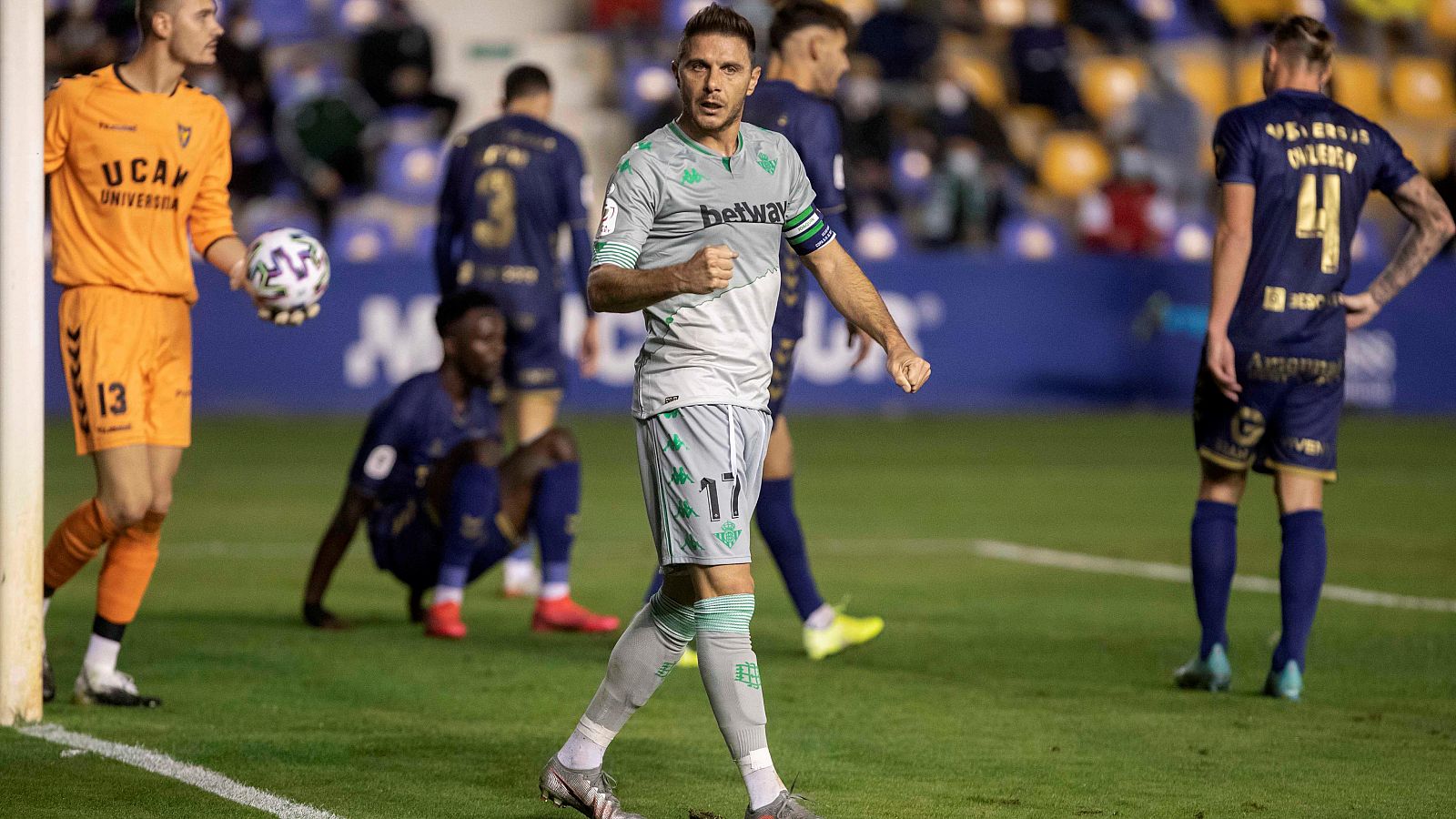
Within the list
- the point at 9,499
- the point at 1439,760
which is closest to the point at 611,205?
the point at 9,499

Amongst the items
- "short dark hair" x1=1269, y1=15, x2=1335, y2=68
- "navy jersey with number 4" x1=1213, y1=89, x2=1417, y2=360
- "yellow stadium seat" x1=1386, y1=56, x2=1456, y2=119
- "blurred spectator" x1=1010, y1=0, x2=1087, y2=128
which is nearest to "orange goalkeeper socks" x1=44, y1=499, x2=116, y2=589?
"navy jersey with number 4" x1=1213, y1=89, x2=1417, y2=360

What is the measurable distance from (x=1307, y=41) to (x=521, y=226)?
372 centimetres

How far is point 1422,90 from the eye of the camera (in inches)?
890

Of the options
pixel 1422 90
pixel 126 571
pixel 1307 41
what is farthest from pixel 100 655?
pixel 1422 90

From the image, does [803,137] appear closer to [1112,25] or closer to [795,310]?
[795,310]

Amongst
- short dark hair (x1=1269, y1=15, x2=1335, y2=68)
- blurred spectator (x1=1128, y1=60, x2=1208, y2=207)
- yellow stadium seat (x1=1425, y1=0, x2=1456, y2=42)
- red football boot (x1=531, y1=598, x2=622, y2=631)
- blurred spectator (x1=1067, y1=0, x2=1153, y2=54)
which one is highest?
yellow stadium seat (x1=1425, y1=0, x2=1456, y2=42)

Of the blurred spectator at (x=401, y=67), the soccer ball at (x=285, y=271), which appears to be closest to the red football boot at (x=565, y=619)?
the soccer ball at (x=285, y=271)

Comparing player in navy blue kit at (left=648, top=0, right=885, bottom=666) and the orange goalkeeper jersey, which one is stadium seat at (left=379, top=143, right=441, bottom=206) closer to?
player in navy blue kit at (left=648, top=0, right=885, bottom=666)

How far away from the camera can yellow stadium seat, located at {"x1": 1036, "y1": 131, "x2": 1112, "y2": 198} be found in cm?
2123

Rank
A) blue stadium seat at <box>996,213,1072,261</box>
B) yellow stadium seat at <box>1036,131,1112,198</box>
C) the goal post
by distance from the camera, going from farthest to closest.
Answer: yellow stadium seat at <box>1036,131,1112,198</box>
blue stadium seat at <box>996,213,1072,261</box>
the goal post

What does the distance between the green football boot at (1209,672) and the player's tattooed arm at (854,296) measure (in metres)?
2.30

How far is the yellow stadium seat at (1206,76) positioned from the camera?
22.4 m

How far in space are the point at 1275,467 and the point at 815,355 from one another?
1137cm

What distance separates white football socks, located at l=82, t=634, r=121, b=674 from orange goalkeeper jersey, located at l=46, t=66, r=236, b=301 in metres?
1.14
